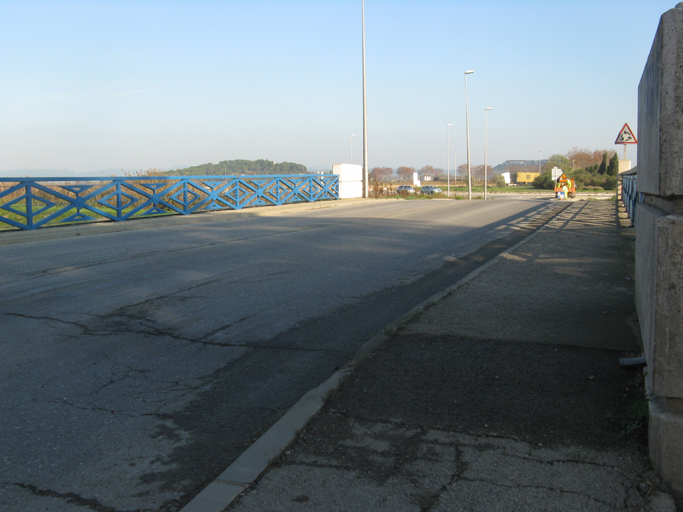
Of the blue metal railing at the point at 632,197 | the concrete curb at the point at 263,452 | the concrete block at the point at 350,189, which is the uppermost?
the concrete block at the point at 350,189

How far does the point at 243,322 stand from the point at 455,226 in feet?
39.5

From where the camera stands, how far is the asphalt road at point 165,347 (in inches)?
130

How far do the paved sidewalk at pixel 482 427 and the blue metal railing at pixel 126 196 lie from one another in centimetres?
1387

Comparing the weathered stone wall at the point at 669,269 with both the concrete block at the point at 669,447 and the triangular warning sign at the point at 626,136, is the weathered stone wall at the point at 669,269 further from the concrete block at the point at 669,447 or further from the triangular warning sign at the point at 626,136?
the triangular warning sign at the point at 626,136

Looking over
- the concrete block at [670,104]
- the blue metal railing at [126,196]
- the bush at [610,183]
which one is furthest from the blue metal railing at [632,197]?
the bush at [610,183]

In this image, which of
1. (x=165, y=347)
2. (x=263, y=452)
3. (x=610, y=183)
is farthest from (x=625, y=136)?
(x=610, y=183)

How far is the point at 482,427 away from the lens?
3.47 m

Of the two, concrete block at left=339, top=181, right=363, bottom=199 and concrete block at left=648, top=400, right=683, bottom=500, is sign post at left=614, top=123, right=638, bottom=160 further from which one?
concrete block at left=339, top=181, right=363, bottom=199

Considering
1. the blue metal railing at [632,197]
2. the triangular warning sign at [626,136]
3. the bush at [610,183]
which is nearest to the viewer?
the blue metal railing at [632,197]

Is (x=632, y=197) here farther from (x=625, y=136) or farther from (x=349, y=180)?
(x=349, y=180)

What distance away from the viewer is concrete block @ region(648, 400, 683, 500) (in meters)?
2.79

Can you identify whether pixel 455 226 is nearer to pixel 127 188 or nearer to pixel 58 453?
pixel 127 188

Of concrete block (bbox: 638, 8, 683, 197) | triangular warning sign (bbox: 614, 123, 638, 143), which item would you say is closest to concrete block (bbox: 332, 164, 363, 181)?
triangular warning sign (bbox: 614, 123, 638, 143)

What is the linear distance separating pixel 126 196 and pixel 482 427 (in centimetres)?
1770
